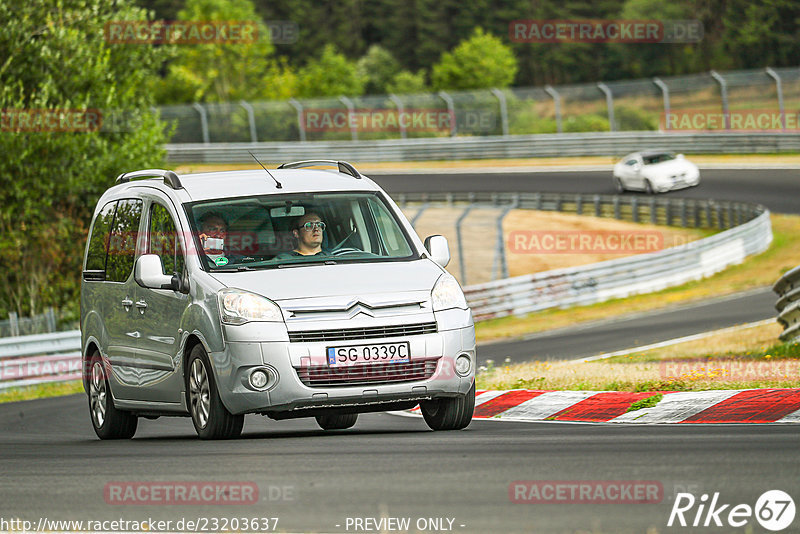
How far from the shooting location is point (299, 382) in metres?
8.05

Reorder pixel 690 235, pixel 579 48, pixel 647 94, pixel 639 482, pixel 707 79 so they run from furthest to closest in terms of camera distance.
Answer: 1. pixel 579 48
2. pixel 647 94
3. pixel 707 79
4. pixel 690 235
5. pixel 639 482

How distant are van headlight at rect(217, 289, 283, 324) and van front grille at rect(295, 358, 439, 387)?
395 millimetres

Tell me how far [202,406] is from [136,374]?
1240mm

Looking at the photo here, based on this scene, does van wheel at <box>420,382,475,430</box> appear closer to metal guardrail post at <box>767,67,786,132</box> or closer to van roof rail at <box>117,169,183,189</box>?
van roof rail at <box>117,169,183,189</box>

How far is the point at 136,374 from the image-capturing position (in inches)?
377

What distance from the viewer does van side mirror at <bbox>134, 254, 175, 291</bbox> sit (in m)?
8.74

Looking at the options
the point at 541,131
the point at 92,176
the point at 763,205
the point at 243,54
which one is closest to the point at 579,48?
the point at 243,54

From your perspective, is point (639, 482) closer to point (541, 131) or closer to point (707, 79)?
point (707, 79)

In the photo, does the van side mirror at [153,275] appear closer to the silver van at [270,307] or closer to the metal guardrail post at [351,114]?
the silver van at [270,307]

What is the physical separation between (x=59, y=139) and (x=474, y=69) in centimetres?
6892

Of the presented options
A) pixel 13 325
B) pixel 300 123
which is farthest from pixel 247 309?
pixel 300 123

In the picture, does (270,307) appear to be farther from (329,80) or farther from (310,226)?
(329,80)

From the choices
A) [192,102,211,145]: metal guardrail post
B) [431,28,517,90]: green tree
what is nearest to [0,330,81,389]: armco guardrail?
[192,102,211,145]: metal guardrail post

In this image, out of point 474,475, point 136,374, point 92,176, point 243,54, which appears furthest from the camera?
point 243,54
